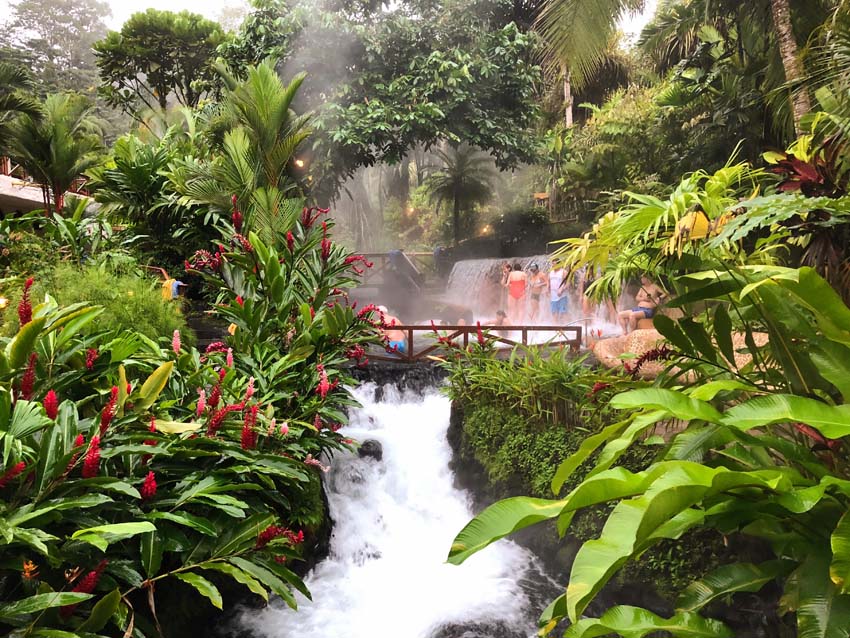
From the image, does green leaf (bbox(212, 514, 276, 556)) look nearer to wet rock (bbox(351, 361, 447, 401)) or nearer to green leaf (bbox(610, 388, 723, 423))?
green leaf (bbox(610, 388, 723, 423))

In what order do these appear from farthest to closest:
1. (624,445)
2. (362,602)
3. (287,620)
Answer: (362,602) → (287,620) → (624,445)

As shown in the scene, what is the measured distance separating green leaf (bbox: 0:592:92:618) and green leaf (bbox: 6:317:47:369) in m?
0.88

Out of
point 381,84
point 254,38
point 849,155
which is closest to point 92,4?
point 254,38

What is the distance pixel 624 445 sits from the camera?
158cm

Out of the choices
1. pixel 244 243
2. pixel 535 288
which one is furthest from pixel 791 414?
pixel 535 288

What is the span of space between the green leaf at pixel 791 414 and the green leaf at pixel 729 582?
57 centimetres

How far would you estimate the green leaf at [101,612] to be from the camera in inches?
65.1

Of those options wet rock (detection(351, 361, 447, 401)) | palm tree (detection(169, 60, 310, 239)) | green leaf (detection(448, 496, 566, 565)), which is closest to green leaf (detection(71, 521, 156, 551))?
green leaf (detection(448, 496, 566, 565))

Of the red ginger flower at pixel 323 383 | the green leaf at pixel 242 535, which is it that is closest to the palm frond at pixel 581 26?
the red ginger flower at pixel 323 383

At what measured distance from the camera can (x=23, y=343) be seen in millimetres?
1990

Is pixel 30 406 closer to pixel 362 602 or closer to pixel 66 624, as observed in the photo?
pixel 66 624

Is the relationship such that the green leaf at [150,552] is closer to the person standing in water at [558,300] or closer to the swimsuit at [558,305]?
the person standing in water at [558,300]

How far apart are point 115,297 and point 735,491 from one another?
198 inches

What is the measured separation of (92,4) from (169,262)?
30.8 m
